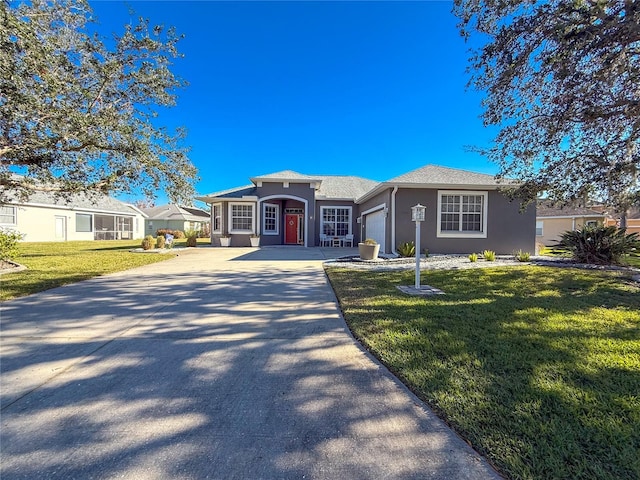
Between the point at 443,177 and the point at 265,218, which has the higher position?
the point at 443,177

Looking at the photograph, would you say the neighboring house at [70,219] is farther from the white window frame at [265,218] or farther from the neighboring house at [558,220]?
the neighboring house at [558,220]

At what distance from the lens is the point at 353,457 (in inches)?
73.6

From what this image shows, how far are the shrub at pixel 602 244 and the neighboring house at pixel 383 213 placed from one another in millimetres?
2479

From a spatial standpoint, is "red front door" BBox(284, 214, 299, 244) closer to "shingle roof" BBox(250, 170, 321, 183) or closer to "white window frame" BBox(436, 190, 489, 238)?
"shingle roof" BBox(250, 170, 321, 183)

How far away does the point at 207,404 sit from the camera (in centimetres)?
243

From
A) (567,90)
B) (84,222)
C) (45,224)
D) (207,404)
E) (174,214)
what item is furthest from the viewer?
(174,214)

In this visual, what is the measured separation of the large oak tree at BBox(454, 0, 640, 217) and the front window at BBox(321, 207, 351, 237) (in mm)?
11489

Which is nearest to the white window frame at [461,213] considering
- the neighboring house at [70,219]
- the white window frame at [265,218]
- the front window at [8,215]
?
the white window frame at [265,218]

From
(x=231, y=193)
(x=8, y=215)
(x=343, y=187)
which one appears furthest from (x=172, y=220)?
(x=343, y=187)

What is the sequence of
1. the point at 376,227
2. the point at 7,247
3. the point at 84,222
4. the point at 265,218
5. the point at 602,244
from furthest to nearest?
1. the point at 84,222
2. the point at 265,218
3. the point at 376,227
4. the point at 602,244
5. the point at 7,247

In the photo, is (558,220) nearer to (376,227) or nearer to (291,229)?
→ (376,227)

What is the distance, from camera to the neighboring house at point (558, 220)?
2525cm

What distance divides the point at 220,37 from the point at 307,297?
10.9m

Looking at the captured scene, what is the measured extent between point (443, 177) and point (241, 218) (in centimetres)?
1185
